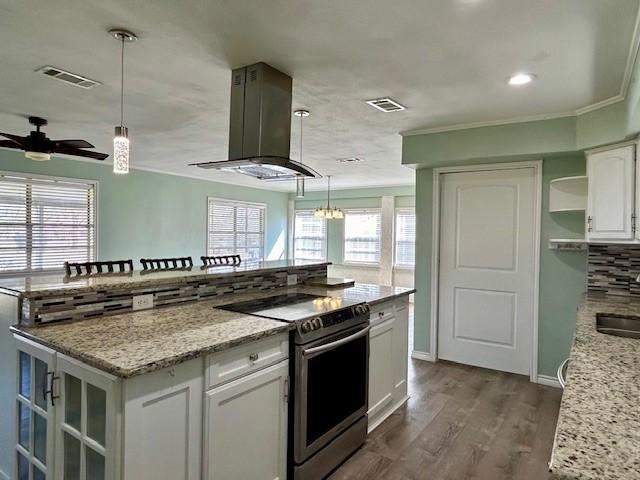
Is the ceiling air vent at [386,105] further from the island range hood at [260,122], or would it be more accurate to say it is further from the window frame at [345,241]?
the window frame at [345,241]

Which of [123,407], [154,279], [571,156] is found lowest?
[123,407]

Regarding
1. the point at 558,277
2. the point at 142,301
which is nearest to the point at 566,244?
the point at 558,277

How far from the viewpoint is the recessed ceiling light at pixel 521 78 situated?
2619 millimetres

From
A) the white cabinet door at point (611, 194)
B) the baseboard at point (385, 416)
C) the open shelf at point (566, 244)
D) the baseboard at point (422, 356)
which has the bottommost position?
the baseboard at point (385, 416)

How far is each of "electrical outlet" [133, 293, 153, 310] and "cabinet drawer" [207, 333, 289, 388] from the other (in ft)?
2.75

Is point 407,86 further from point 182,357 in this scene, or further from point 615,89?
point 182,357

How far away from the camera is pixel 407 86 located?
2.87 m

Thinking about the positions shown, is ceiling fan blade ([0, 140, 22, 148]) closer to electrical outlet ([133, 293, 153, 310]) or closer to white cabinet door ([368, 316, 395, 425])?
electrical outlet ([133, 293, 153, 310])

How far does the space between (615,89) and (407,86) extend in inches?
58.1

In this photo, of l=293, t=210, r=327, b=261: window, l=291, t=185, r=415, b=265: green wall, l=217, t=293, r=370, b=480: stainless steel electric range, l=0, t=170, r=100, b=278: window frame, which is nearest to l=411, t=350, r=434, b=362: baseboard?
l=217, t=293, r=370, b=480: stainless steel electric range

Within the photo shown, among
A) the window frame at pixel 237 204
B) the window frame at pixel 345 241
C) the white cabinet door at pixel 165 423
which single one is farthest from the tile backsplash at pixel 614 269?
the window frame at pixel 237 204

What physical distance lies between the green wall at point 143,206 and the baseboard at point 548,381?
6.01 m

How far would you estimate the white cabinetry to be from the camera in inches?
111

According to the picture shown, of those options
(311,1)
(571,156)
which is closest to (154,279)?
(311,1)
